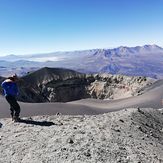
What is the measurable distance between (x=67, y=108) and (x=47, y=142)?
46.1ft

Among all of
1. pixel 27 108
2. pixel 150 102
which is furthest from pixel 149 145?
pixel 150 102

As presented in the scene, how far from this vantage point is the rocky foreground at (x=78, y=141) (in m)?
10.8

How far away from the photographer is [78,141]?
39.3ft

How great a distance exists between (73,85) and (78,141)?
2155 inches

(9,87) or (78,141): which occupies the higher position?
(9,87)

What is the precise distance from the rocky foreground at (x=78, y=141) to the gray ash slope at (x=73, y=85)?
1695 inches

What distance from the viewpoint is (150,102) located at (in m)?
A: 34.2

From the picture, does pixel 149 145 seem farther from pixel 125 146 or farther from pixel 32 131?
pixel 32 131

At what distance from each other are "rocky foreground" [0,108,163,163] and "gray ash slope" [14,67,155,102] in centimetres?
4305

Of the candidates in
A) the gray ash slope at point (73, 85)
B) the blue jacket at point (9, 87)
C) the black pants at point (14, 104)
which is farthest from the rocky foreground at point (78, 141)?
the gray ash slope at point (73, 85)

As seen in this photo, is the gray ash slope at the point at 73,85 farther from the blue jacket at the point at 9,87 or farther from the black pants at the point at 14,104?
the blue jacket at the point at 9,87

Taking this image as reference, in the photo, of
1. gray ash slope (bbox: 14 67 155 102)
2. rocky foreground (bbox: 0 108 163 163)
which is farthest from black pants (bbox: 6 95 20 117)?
gray ash slope (bbox: 14 67 155 102)

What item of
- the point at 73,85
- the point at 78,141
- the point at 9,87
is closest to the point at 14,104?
the point at 9,87

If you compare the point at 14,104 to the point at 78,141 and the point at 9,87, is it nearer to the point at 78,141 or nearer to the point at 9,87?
the point at 9,87
